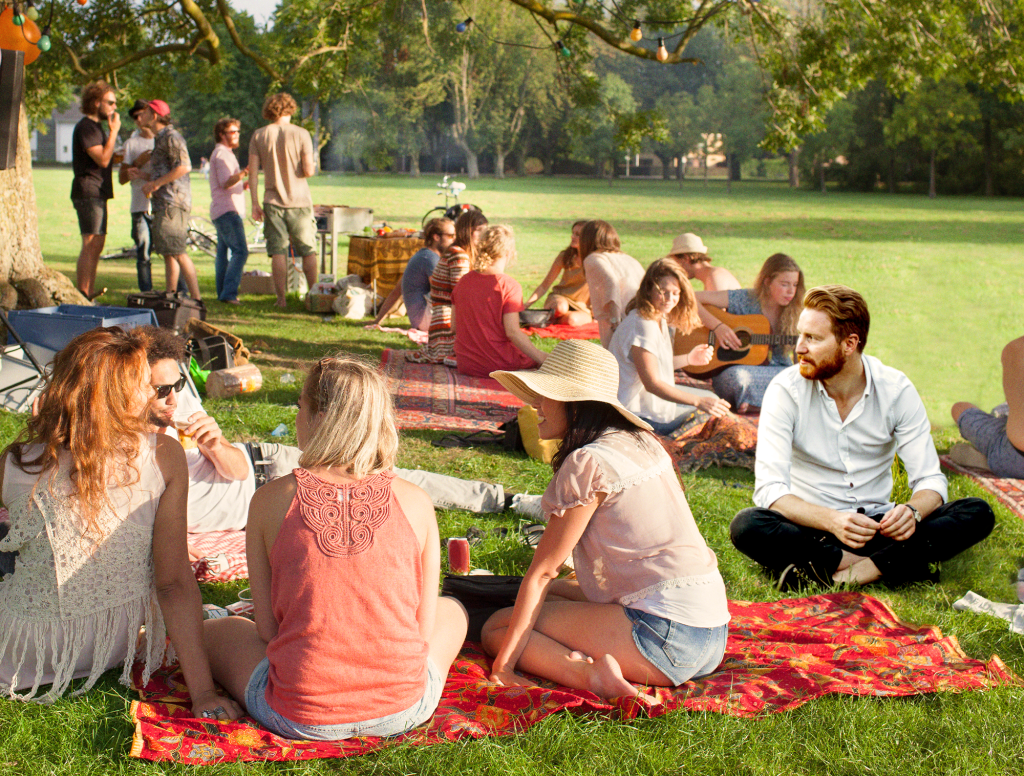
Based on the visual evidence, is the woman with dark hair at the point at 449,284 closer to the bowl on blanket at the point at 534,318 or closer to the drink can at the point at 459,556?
the bowl on blanket at the point at 534,318

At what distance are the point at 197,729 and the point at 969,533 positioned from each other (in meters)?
3.20

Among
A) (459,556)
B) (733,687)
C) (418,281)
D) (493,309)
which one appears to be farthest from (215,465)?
(418,281)

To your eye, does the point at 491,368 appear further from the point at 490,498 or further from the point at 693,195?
the point at 693,195

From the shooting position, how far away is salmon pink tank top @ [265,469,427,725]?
234 cm

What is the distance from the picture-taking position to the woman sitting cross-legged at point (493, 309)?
696cm

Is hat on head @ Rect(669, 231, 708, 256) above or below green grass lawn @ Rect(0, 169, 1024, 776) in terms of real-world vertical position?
above

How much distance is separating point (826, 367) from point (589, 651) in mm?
1750

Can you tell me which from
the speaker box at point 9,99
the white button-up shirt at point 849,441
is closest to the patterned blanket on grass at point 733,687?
the white button-up shirt at point 849,441

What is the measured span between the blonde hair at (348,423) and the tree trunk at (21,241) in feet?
20.6

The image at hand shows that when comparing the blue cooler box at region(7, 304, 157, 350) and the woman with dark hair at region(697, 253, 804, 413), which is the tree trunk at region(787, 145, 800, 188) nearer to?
the woman with dark hair at region(697, 253, 804, 413)

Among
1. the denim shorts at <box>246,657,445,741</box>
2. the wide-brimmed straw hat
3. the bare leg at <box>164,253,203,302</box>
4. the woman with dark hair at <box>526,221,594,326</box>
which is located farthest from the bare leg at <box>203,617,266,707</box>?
the woman with dark hair at <box>526,221,594,326</box>

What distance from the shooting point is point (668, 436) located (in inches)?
235

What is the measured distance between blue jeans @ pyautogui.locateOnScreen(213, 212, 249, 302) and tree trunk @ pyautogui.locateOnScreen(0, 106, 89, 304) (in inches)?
91.9

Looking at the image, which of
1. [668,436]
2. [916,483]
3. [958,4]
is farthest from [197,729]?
[958,4]
